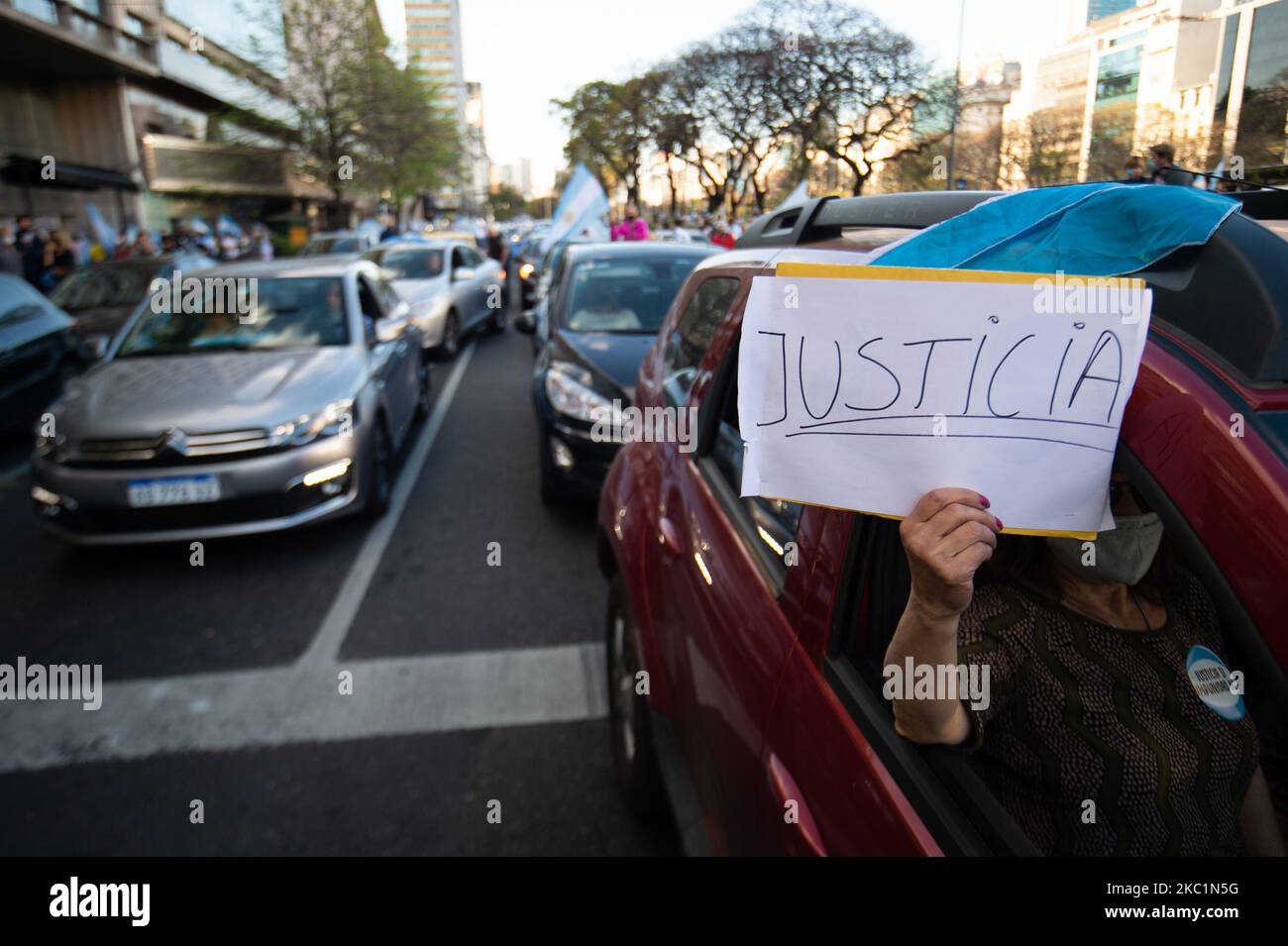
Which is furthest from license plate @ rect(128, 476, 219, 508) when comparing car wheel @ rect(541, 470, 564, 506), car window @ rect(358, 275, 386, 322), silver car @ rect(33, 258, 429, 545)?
car window @ rect(358, 275, 386, 322)

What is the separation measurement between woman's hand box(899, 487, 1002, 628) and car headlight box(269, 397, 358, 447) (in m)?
4.21

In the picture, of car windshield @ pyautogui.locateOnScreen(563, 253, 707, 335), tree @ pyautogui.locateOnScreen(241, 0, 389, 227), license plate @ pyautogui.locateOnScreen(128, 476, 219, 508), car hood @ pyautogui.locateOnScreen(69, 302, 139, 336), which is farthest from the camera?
tree @ pyautogui.locateOnScreen(241, 0, 389, 227)

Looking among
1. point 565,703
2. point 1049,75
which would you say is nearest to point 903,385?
point 565,703

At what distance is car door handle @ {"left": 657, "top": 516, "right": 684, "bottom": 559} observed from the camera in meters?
2.32

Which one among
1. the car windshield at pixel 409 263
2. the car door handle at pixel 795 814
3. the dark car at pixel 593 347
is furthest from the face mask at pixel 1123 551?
the car windshield at pixel 409 263

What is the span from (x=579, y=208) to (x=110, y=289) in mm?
6828

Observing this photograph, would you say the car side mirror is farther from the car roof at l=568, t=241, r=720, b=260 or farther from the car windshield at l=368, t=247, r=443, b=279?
the car windshield at l=368, t=247, r=443, b=279

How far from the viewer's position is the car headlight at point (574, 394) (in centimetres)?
502

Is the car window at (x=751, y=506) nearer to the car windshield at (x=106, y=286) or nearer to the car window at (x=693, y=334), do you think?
the car window at (x=693, y=334)

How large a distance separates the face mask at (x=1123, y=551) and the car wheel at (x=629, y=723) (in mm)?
1535

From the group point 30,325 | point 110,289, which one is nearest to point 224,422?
point 30,325

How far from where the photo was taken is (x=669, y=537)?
94.6 inches
